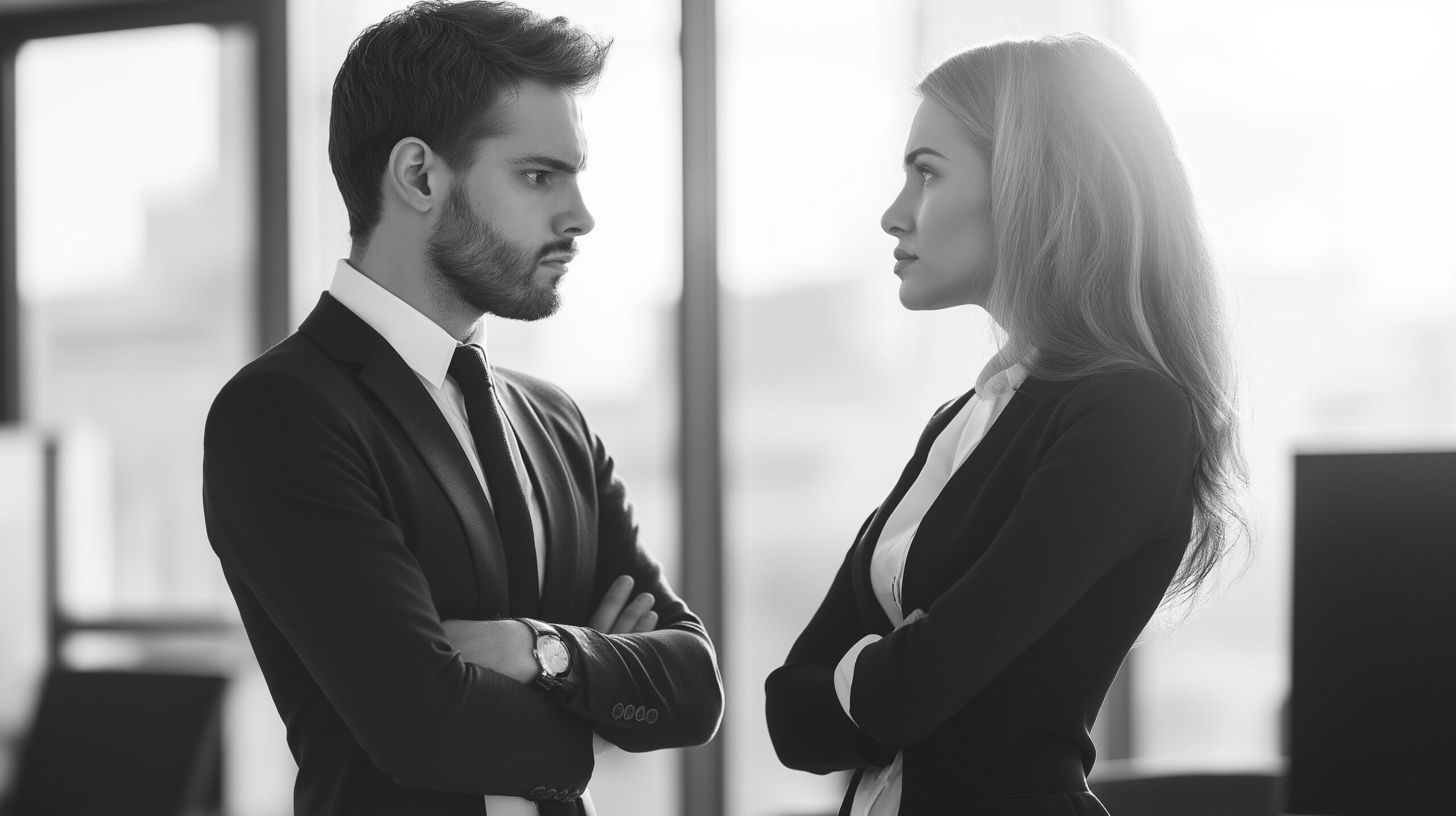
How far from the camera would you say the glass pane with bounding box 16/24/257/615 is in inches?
153

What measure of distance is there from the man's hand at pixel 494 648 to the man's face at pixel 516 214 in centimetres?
46

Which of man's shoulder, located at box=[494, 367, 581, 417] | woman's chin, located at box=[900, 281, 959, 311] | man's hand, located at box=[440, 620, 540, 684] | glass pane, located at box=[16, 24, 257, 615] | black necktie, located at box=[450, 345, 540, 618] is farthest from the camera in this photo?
glass pane, located at box=[16, 24, 257, 615]

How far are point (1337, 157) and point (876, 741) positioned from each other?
2423 millimetres

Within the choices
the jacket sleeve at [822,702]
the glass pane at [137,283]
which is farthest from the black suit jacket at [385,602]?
the glass pane at [137,283]

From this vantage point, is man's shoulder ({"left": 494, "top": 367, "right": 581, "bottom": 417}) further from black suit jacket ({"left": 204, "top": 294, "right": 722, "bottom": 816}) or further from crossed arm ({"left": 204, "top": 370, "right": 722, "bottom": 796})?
crossed arm ({"left": 204, "top": 370, "right": 722, "bottom": 796})

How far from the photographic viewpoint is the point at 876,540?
63.6 inches

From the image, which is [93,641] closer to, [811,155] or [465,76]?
[811,155]

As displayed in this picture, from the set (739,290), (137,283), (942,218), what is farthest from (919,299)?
(137,283)

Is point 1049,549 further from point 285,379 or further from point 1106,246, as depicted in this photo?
point 285,379

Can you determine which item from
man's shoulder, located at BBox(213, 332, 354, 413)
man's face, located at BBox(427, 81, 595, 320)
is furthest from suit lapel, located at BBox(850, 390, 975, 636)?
man's shoulder, located at BBox(213, 332, 354, 413)

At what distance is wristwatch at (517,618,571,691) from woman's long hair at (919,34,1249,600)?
702 mm

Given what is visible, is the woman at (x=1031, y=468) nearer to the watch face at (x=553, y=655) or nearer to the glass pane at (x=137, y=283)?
the watch face at (x=553, y=655)

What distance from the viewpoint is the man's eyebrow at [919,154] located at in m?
1.63

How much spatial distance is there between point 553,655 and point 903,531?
50 cm
